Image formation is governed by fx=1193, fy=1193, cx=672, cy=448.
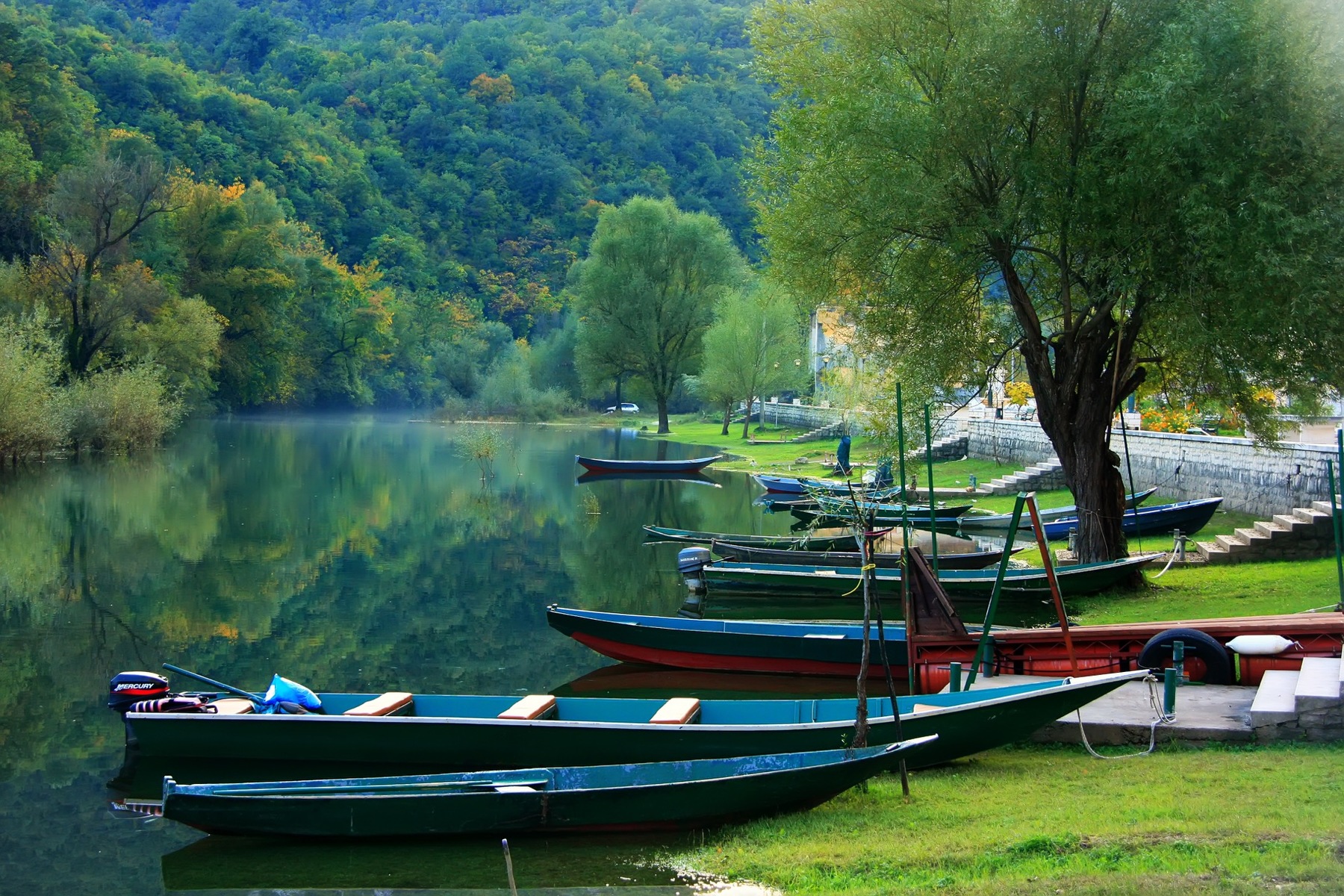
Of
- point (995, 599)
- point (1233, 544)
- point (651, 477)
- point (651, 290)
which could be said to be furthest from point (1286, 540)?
point (651, 290)

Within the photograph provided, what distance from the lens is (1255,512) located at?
26.3 m

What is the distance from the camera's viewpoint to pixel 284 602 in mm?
20953

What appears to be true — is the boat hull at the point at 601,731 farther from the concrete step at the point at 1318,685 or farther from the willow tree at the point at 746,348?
the willow tree at the point at 746,348

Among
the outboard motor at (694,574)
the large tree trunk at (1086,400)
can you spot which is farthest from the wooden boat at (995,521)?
the outboard motor at (694,574)

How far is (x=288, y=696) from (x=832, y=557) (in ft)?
44.3

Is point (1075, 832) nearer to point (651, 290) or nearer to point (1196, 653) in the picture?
point (1196, 653)

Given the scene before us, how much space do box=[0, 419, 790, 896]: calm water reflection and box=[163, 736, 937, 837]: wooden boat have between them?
0.92ft

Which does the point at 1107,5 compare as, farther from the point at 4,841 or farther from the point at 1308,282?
the point at 4,841

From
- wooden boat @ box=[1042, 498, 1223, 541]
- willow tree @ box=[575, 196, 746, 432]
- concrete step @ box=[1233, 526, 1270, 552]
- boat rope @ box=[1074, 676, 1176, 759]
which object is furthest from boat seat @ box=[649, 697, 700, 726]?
willow tree @ box=[575, 196, 746, 432]

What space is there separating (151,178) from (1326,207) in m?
55.8

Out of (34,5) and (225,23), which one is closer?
(34,5)

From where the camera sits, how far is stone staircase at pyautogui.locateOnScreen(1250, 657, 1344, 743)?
977cm

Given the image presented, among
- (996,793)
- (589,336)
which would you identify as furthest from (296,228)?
(996,793)

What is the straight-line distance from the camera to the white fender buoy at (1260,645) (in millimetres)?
11992
